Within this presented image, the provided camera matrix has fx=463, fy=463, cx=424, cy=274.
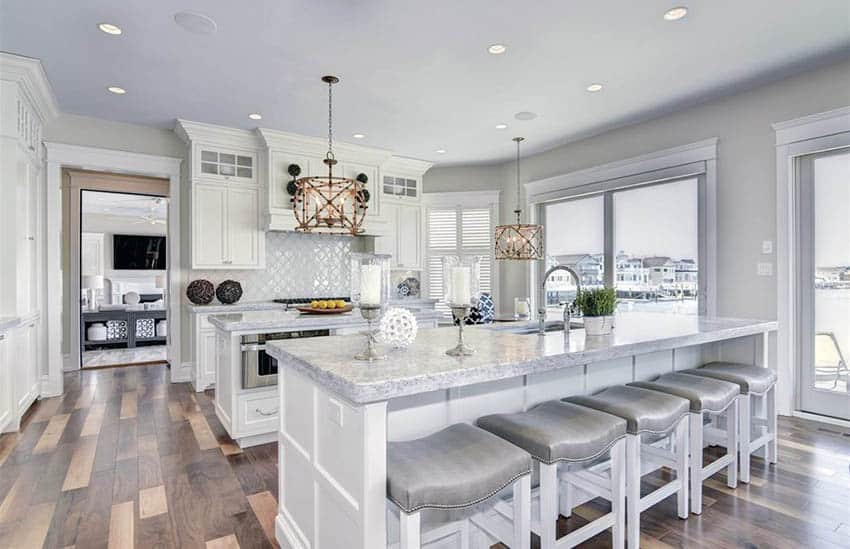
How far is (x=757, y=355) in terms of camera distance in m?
3.07

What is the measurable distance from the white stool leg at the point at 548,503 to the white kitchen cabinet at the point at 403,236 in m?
4.95

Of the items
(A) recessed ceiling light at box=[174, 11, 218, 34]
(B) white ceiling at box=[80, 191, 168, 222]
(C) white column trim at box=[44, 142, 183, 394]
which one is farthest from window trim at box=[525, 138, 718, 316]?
(B) white ceiling at box=[80, 191, 168, 222]

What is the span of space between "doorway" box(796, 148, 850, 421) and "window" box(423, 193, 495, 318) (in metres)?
3.93

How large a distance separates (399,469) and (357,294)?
641 mm

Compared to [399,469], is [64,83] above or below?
above

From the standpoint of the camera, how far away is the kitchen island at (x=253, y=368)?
3221 millimetres

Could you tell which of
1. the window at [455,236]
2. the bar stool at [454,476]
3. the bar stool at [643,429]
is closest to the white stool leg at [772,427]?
the bar stool at [643,429]

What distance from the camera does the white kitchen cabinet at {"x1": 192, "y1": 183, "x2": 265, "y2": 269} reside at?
5121mm

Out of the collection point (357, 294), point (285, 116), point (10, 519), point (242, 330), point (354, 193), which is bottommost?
point (10, 519)

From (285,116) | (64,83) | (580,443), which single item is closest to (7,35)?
(64,83)

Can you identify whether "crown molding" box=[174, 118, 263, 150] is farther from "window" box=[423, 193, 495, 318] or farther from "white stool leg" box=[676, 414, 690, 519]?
"white stool leg" box=[676, 414, 690, 519]

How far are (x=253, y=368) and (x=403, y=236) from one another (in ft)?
12.1

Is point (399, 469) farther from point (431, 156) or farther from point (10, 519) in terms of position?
point (431, 156)

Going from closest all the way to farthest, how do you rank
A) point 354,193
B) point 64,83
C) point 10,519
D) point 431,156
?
point 10,519 → point 354,193 → point 64,83 → point 431,156
